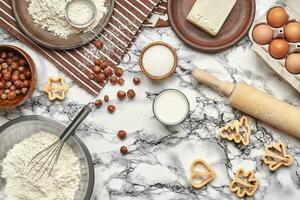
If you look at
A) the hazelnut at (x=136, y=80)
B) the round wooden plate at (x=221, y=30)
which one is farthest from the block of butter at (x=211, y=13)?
the hazelnut at (x=136, y=80)

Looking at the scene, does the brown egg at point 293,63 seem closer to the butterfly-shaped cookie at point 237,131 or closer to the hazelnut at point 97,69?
the butterfly-shaped cookie at point 237,131

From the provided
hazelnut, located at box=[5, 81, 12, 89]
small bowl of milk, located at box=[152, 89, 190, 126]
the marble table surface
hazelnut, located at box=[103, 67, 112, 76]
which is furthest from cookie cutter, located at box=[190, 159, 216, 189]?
hazelnut, located at box=[5, 81, 12, 89]

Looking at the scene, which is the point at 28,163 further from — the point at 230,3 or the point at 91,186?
the point at 230,3

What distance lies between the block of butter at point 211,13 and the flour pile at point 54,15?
29cm

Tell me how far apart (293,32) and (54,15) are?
2.38 ft

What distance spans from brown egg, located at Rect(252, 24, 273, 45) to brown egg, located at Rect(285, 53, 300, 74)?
8cm

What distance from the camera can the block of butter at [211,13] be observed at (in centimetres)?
181

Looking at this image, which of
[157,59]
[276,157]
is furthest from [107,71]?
[276,157]

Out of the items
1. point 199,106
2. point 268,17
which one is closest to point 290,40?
point 268,17

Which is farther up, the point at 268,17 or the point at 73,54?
the point at 268,17

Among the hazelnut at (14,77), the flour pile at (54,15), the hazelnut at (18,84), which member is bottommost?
the hazelnut at (18,84)

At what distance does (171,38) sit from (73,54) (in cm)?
31

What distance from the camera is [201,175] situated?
6.04ft

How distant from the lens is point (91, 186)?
180 cm
